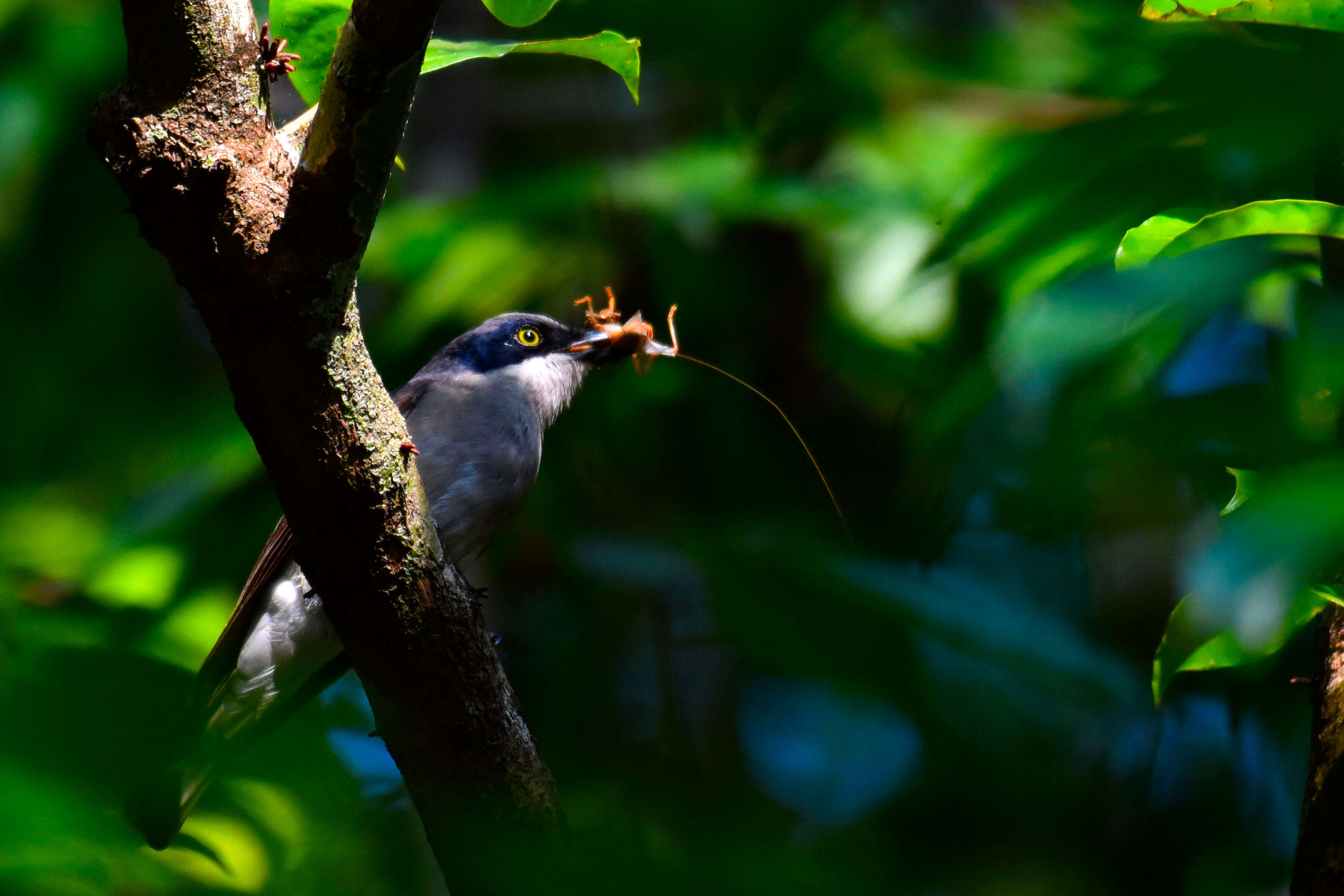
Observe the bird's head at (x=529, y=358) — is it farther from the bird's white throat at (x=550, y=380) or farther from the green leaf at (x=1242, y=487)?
the green leaf at (x=1242, y=487)

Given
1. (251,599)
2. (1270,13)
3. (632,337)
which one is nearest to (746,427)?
(632,337)

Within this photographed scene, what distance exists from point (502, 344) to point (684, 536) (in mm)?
3093

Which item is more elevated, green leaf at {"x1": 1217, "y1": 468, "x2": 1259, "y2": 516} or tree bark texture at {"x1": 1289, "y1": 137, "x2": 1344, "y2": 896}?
green leaf at {"x1": 1217, "y1": 468, "x2": 1259, "y2": 516}

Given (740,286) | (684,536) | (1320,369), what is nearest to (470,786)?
(684,536)

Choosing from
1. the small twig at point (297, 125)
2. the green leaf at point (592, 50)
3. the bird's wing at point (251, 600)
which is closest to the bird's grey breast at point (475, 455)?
the bird's wing at point (251, 600)

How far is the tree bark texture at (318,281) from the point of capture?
1.48 metres

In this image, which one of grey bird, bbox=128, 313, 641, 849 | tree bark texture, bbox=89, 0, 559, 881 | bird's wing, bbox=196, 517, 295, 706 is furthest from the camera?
grey bird, bbox=128, 313, 641, 849

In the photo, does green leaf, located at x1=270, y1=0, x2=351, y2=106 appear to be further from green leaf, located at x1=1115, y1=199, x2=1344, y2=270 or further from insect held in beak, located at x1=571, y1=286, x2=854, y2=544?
insect held in beak, located at x1=571, y1=286, x2=854, y2=544

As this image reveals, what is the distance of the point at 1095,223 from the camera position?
1003 millimetres

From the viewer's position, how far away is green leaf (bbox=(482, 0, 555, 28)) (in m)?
1.23

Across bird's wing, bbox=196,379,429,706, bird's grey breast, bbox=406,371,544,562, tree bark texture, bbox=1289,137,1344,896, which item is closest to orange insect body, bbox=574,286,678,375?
bird's grey breast, bbox=406,371,544,562

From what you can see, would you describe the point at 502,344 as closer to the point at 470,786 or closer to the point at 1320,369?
the point at 470,786

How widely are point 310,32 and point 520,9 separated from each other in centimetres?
57

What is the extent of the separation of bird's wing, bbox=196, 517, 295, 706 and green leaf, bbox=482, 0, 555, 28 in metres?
1.50
